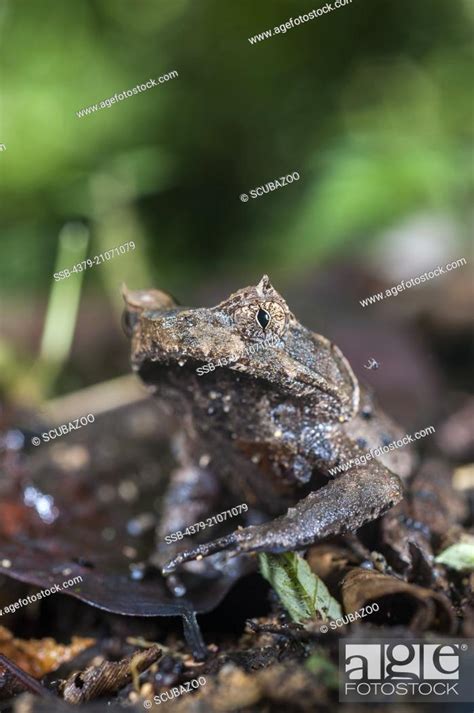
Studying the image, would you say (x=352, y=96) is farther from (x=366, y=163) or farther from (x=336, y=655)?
(x=336, y=655)

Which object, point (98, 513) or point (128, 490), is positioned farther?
point (128, 490)

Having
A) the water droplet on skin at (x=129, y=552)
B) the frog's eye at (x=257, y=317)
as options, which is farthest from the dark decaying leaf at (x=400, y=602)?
the water droplet on skin at (x=129, y=552)

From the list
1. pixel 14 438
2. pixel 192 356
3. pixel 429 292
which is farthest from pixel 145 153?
pixel 192 356

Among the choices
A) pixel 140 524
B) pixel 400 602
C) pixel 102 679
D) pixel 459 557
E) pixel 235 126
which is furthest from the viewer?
pixel 235 126

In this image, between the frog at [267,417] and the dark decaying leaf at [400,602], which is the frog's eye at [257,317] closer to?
the frog at [267,417]

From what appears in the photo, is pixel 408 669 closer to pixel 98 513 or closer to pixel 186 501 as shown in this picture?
pixel 186 501

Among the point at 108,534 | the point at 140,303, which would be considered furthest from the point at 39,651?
the point at 140,303
